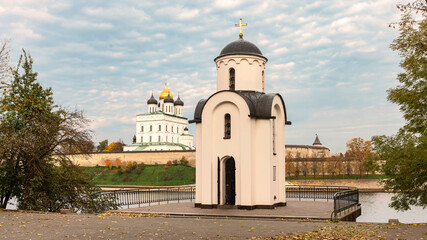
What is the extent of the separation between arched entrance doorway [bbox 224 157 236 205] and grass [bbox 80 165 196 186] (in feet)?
162

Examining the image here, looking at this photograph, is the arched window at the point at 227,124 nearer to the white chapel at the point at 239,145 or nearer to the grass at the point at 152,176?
the white chapel at the point at 239,145

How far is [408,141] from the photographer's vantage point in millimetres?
17094

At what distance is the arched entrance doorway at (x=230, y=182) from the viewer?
20453mm

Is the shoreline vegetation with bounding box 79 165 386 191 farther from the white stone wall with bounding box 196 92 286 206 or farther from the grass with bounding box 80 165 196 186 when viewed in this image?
the white stone wall with bounding box 196 92 286 206

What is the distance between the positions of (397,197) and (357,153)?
61090 millimetres

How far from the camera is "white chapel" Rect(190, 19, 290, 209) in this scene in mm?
19594

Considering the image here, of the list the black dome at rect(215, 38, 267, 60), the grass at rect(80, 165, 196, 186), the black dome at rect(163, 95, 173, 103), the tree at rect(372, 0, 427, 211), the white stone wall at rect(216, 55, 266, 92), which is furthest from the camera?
the black dome at rect(163, 95, 173, 103)

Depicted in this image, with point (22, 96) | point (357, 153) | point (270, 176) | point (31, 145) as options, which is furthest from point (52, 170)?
point (357, 153)

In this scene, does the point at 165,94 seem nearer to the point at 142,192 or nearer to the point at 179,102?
the point at 179,102

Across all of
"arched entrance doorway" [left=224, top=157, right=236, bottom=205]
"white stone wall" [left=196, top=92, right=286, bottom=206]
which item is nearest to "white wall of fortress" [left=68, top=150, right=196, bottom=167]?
"arched entrance doorway" [left=224, top=157, right=236, bottom=205]

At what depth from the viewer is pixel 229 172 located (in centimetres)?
2053

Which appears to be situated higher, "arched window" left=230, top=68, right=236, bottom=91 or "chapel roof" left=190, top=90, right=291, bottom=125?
"arched window" left=230, top=68, right=236, bottom=91

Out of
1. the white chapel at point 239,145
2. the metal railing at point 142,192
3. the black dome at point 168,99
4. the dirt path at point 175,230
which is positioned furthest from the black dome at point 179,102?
the dirt path at point 175,230

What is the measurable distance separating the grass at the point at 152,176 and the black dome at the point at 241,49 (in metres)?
49.5
